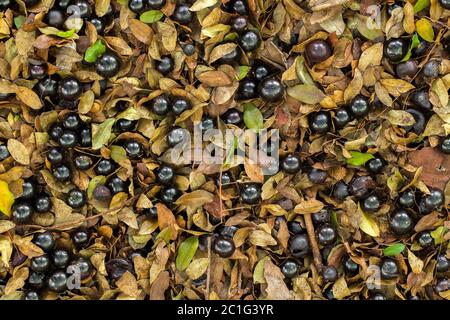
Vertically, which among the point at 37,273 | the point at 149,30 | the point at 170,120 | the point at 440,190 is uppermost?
the point at 149,30

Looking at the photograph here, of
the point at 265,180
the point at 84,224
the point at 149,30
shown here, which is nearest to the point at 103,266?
the point at 84,224

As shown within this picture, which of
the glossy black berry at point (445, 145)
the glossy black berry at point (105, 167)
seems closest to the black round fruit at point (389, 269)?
the glossy black berry at point (445, 145)

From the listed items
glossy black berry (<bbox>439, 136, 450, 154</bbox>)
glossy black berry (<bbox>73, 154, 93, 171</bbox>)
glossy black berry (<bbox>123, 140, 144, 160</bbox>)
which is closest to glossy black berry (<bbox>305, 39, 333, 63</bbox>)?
glossy black berry (<bbox>439, 136, 450, 154</bbox>)

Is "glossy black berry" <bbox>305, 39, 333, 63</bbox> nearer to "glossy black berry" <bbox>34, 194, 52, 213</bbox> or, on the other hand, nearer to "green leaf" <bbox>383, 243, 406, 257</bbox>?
"green leaf" <bbox>383, 243, 406, 257</bbox>

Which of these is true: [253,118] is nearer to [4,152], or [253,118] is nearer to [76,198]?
[76,198]

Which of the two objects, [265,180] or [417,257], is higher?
[265,180]

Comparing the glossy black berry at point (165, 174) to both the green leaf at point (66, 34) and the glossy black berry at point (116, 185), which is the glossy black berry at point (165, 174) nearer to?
the glossy black berry at point (116, 185)

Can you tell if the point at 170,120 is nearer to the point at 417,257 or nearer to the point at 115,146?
the point at 115,146

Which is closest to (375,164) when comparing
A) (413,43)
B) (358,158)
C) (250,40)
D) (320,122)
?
(358,158)

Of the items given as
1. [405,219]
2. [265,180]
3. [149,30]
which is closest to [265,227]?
[265,180]
